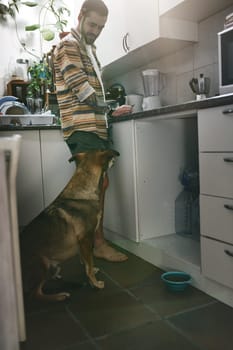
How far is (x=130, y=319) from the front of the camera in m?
1.27

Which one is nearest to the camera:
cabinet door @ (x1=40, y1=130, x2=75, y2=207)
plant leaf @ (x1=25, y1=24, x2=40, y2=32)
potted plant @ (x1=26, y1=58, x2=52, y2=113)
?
cabinet door @ (x1=40, y1=130, x2=75, y2=207)

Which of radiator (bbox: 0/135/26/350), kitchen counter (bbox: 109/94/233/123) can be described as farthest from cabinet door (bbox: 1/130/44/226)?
radiator (bbox: 0/135/26/350)

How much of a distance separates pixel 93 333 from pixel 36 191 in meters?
1.24

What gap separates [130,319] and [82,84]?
116 cm

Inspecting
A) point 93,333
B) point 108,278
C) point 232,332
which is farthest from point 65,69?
point 232,332

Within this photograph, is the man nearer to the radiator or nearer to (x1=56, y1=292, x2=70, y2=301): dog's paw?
(x1=56, y1=292, x2=70, y2=301): dog's paw

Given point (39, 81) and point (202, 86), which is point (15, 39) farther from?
point (202, 86)

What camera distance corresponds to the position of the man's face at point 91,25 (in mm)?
1721

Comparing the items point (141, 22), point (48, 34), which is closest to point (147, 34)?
point (141, 22)

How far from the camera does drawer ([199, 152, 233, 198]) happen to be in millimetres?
1240

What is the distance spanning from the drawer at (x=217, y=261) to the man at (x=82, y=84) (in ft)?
2.57

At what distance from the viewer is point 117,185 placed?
2.06m

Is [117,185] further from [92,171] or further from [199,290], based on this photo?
[199,290]

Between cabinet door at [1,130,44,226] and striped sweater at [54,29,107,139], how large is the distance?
470mm
